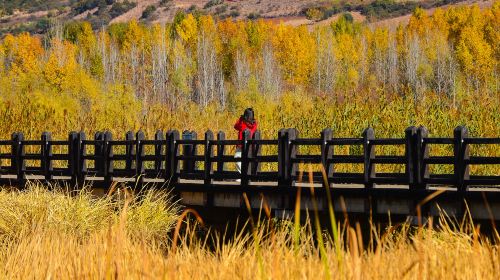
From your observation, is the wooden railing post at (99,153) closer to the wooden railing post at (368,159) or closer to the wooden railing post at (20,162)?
the wooden railing post at (20,162)

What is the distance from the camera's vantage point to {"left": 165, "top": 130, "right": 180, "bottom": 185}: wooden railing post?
22133 millimetres

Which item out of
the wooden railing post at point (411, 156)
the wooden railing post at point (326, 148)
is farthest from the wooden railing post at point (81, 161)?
Answer: the wooden railing post at point (411, 156)

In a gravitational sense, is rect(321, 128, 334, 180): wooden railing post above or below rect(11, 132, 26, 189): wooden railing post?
above

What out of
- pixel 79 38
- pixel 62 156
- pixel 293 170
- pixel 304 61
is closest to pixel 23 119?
pixel 62 156

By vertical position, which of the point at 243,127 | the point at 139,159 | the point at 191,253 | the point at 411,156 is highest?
the point at 243,127

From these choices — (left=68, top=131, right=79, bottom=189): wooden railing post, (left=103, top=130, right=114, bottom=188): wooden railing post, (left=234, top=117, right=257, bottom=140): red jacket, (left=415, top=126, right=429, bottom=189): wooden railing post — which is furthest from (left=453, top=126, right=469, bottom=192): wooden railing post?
(left=68, top=131, right=79, bottom=189): wooden railing post

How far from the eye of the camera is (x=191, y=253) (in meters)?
11.7

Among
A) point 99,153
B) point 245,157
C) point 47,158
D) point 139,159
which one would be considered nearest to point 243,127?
point 245,157

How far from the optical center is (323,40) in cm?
12431

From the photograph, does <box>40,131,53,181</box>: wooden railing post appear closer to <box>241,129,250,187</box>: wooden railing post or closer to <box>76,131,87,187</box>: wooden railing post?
<box>76,131,87,187</box>: wooden railing post

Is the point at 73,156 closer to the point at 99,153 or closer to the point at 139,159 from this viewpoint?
the point at 99,153

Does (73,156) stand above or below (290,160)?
below

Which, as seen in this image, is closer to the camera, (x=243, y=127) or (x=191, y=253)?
(x=191, y=253)

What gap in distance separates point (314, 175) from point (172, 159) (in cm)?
353
